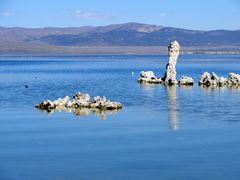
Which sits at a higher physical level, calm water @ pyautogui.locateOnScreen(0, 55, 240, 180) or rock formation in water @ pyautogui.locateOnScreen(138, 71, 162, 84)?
calm water @ pyautogui.locateOnScreen(0, 55, 240, 180)

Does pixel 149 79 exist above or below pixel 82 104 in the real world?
below

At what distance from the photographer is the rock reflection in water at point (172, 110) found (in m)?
22.5

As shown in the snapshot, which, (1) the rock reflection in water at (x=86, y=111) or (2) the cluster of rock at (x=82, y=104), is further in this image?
(2) the cluster of rock at (x=82, y=104)

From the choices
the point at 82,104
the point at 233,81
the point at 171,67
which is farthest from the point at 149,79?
the point at 82,104

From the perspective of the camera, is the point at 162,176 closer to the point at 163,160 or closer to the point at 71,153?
the point at 163,160

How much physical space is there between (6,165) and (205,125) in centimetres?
898

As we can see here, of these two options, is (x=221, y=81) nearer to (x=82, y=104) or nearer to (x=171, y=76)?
(x=171, y=76)

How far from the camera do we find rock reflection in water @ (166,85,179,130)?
22.5 m

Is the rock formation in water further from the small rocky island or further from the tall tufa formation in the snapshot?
the tall tufa formation

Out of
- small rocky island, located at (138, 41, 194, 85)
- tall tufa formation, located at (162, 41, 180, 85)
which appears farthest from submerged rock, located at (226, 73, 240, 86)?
tall tufa formation, located at (162, 41, 180, 85)

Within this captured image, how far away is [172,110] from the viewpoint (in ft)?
91.1

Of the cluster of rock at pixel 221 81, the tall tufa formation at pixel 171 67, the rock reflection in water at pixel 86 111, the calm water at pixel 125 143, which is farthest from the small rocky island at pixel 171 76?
the rock reflection in water at pixel 86 111

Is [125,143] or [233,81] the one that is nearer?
[125,143]

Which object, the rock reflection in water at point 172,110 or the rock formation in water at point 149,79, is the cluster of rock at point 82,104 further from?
the rock formation in water at point 149,79
